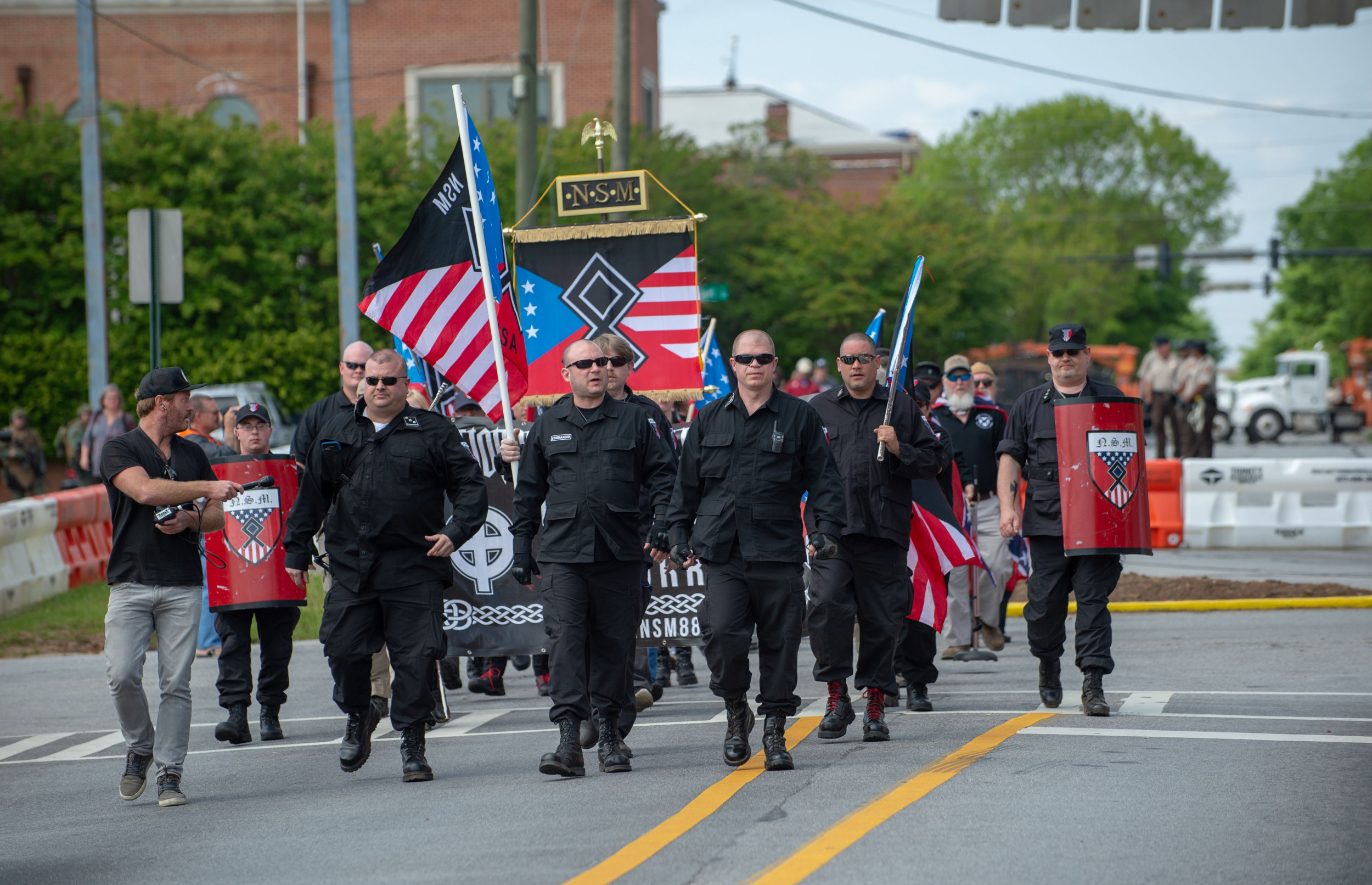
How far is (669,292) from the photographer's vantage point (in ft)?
35.3

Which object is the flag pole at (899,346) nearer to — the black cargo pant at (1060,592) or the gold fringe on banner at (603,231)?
the black cargo pant at (1060,592)

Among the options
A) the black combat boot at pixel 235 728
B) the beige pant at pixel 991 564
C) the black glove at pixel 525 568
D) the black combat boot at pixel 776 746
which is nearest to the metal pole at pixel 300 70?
the beige pant at pixel 991 564

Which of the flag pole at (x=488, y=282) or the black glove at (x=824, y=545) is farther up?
the flag pole at (x=488, y=282)

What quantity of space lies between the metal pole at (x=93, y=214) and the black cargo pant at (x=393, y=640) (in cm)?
1547

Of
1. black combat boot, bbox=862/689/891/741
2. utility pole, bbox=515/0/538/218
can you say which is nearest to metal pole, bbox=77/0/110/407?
utility pole, bbox=515/0/538/218

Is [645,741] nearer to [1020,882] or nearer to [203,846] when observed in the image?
[203,846]

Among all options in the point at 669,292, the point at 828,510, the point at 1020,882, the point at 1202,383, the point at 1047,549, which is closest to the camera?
the point at 1020,882

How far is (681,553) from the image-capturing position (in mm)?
7516

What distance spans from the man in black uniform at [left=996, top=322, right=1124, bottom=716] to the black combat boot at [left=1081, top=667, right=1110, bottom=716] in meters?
0.02

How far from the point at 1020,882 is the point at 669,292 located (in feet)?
20.2

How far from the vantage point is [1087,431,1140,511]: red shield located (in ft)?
28.1

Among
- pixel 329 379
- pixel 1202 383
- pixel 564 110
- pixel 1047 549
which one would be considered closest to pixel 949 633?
pixel 1047 549

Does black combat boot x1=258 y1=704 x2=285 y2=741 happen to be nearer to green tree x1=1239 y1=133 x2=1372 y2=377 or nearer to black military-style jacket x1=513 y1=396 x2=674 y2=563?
black military-style jacket x1=513 y1=396 x2=674 y2=563

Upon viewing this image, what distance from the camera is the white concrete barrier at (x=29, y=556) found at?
49.4 ft
